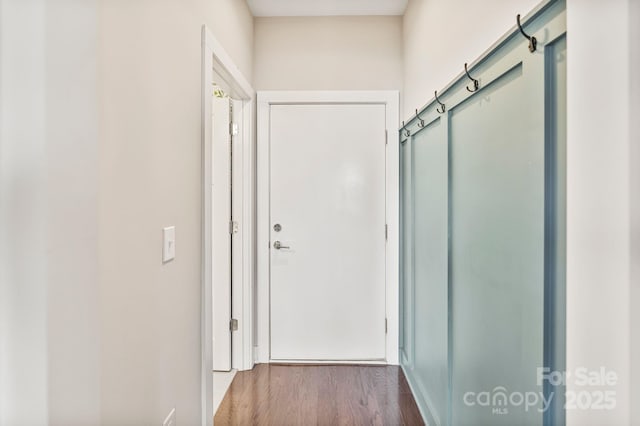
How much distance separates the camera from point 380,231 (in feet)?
8.98

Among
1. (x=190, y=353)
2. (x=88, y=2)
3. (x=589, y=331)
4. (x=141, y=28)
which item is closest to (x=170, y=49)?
(x=141, y=28)

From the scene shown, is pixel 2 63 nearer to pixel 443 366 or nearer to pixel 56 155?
pixel 56 155

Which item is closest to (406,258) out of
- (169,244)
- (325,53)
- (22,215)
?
(325,53)

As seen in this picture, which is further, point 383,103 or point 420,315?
point 383,103

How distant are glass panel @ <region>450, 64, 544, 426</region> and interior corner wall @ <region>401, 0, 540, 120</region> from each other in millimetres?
171

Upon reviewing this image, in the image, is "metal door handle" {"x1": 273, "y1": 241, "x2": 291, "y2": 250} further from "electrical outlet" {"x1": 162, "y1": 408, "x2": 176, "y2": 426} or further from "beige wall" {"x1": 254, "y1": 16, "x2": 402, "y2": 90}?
"electrical outlet" {"x1": 162, "y1": 408, "x2": 176, "y2": 426}

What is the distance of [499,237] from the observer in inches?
46.6

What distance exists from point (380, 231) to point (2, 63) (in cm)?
231

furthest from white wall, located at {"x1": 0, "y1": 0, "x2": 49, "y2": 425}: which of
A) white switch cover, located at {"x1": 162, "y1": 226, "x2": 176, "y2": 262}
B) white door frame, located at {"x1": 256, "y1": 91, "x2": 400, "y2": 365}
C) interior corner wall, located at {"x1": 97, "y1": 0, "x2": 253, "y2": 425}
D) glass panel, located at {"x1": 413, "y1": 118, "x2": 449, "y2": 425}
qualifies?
white door frame, located at {"x1": 256, "y1": 91, "x2": 400, "y2": 365}

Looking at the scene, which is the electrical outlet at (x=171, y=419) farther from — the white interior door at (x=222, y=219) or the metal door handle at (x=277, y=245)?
the metal door handle at (x=277, y=245)

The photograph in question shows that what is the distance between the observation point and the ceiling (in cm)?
254

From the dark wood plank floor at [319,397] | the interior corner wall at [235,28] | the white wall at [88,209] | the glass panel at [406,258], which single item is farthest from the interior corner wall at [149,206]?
the glass panel at [406,258]

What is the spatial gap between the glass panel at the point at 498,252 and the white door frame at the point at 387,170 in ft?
3.64

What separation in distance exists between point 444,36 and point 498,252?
1.08 meters
